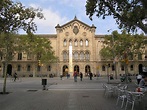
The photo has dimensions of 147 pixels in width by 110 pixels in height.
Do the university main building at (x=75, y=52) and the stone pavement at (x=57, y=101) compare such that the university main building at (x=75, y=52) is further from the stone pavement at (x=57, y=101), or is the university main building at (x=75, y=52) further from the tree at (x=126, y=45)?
the stone pavement at (x=57, y=101)

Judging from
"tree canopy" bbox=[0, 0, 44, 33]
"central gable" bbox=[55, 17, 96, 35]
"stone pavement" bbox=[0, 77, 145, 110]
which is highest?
"central gable" bbox=[55, 17, 96, 35]

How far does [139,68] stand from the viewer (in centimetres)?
6850

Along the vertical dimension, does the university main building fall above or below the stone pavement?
above

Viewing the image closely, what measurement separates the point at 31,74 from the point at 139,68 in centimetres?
3701

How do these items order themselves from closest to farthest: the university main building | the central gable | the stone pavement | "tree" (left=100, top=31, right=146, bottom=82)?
the stone pavement < "tree" (left=100, top=31, right=146, bottom=82) < the university main building < the central gable

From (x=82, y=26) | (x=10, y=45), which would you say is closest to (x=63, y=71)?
(x=82, y=26)

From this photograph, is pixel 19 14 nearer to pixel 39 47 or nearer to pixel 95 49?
pixel 39 47

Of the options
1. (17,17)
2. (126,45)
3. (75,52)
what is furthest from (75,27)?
(17,17)

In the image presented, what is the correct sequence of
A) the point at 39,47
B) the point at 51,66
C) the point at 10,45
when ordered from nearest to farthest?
1. the point at 10,45
2. the point at 39,47
3. the point at 51,66

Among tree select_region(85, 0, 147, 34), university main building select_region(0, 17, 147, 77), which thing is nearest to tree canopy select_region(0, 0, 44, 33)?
tree select_region(85, 0, 147, 34)

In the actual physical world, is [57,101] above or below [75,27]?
below

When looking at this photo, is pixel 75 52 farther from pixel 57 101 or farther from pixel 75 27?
pixel 57 101

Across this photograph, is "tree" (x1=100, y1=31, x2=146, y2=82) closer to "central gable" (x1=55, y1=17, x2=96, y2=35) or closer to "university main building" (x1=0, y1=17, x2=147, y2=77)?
"university main building" (x1=0, y1=17, x2=147, y2=77)

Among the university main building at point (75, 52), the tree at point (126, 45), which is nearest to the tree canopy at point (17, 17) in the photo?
the tree at point (126, 45)
